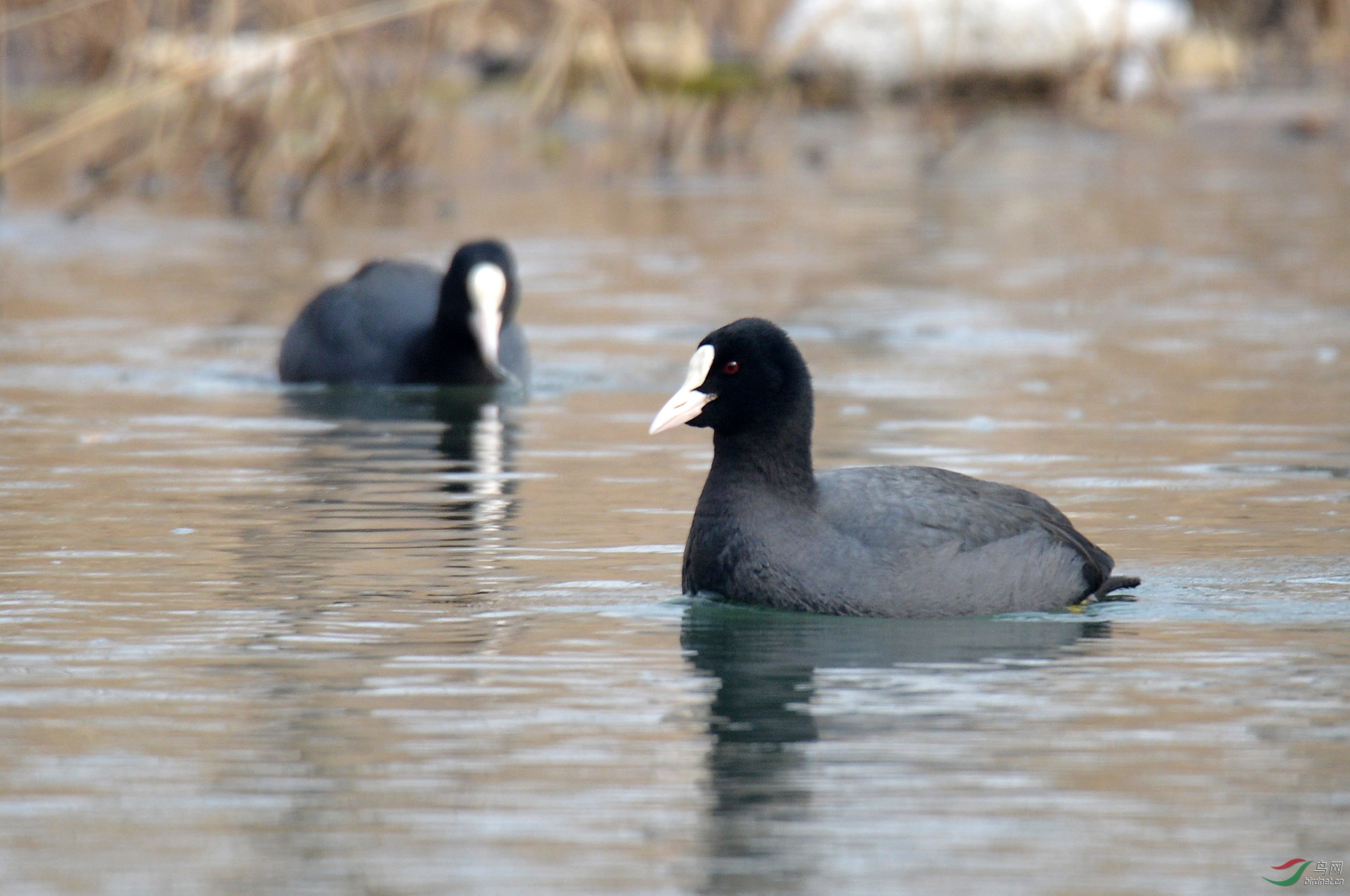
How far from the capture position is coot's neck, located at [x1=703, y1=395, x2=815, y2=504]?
711cm

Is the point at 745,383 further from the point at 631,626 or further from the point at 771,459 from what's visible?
the point at 631,626

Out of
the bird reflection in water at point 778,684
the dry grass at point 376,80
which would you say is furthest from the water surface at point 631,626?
the dry grass at point 376,80

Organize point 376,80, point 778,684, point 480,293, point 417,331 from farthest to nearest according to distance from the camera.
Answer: point 376,80 < point 417,331 < point 480,293 < point 778,684

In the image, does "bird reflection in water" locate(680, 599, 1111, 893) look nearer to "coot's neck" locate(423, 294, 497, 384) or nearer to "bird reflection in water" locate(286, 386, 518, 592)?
"bird reflection in water" locate(286, 386, 518, 592)

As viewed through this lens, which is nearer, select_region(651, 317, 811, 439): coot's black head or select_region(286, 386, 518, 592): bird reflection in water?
select_region(651, 317, 811, 439): coot's black head

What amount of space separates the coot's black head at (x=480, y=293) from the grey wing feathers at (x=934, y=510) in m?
4.88

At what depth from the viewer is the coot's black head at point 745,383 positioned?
724 cm

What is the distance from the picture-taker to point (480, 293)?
12.2 m

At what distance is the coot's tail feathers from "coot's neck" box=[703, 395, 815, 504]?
974 millimetres

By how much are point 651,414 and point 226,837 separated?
6.73 m

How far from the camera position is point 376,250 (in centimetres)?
1847

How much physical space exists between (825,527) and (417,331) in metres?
6.02

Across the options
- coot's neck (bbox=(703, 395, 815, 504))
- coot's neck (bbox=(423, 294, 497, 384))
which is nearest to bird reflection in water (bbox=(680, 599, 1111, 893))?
coot's neck (bbox=(703, 395, 815, 504))

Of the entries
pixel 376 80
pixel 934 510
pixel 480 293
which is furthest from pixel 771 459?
pixel 376 80
